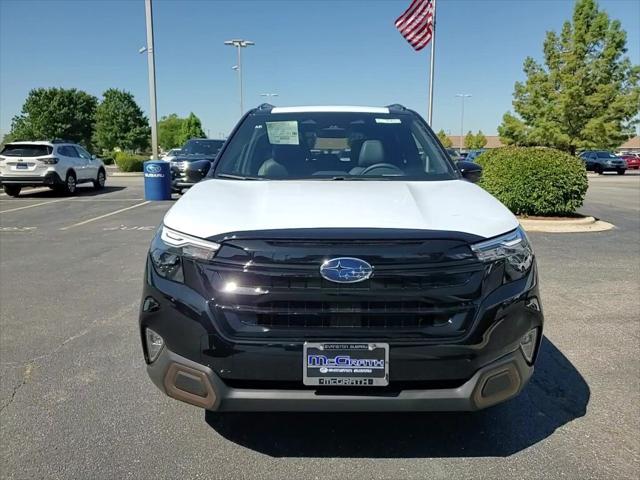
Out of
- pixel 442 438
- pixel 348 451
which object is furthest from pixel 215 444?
pixel 442 438

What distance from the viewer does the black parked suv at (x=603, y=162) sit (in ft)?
121

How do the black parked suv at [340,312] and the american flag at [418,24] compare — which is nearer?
the black parked suv at [340,312]

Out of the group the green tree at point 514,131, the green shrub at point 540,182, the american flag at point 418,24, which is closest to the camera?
the green shrub at point 540,182

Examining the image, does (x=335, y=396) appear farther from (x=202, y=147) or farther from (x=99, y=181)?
(x=99, y=181)

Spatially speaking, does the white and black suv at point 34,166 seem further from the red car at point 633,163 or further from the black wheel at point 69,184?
the red car at point 633,163

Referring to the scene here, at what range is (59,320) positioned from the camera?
5.10 meters

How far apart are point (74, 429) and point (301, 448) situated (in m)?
1.30

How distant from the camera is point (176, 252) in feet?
8.55

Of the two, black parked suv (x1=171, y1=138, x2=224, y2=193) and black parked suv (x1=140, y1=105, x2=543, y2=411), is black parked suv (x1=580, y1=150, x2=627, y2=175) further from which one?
black parked suv (x1=140, y1=105, x2=543, y2=411)

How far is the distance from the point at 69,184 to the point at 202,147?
4.64 m

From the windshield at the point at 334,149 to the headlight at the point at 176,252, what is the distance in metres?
1.15

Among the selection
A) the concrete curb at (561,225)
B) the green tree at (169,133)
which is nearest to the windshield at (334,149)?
the concrete curb at (561,225)

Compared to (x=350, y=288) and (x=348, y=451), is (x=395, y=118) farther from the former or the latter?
(x=348, y=451)

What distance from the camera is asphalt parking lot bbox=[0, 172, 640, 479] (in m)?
2.79
